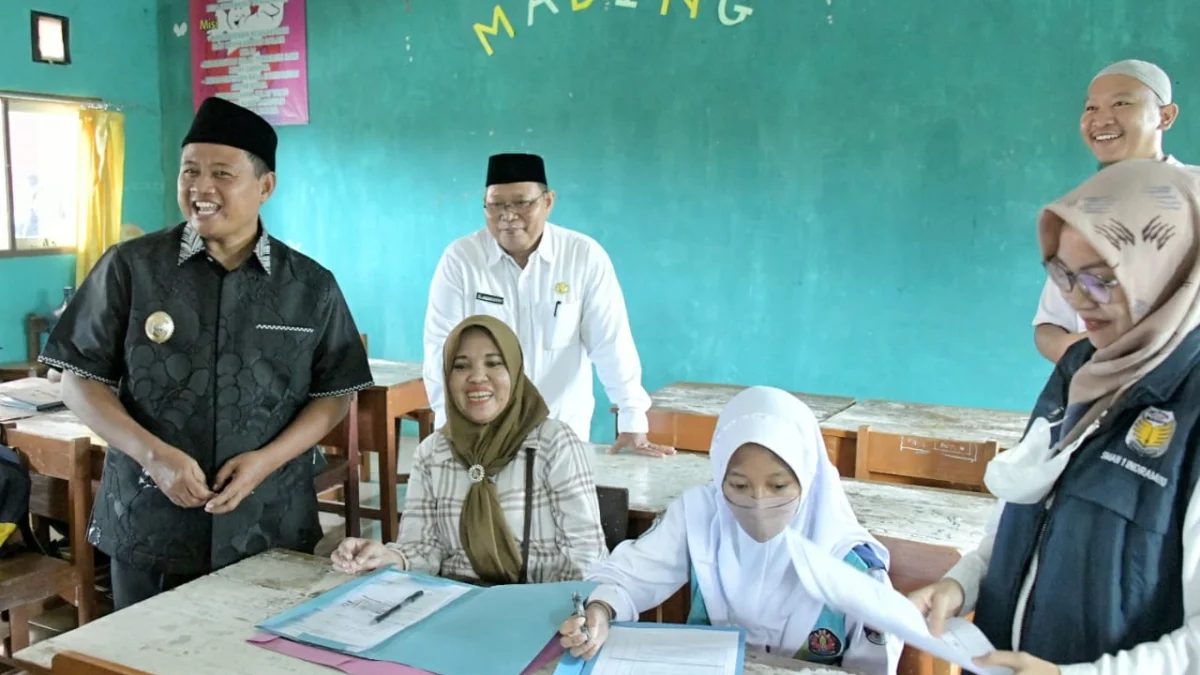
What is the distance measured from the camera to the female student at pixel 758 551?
4.44 ft

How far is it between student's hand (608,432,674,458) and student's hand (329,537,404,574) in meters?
1.01

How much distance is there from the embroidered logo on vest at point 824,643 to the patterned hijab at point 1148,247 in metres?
0.59

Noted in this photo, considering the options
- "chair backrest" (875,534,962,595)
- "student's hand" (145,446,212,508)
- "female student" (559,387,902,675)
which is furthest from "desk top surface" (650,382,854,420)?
"student's hand" (145,446,212,508)

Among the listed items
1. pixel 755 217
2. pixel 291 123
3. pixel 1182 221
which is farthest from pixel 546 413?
pixel 291 123

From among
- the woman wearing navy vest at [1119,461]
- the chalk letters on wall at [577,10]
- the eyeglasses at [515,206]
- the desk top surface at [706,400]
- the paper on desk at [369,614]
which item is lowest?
the paper on desk at [369,614]

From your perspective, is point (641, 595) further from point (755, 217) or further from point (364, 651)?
point (755, 217)

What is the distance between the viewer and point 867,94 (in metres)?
4.00

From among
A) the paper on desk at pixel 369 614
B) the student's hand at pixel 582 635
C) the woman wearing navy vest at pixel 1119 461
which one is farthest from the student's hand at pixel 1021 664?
the paper on desk at pixel 369 614

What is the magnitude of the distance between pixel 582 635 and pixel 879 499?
1.03 metres

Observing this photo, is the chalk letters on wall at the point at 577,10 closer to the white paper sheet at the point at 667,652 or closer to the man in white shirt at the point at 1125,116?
the man in white shirt at the point at 1125,116

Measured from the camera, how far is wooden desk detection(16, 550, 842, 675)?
1.26m

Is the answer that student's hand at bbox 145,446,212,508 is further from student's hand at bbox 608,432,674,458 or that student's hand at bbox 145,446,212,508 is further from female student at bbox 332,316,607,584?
student's hand at bbox 608,432,674,458

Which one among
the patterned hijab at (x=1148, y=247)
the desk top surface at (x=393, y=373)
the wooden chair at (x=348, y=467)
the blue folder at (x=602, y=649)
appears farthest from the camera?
the desk top surface at (x=393, y=373)

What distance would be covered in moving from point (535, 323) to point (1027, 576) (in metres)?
1.89
